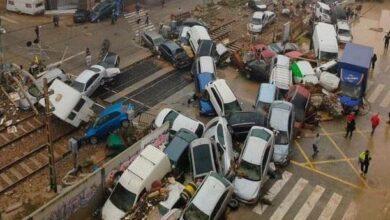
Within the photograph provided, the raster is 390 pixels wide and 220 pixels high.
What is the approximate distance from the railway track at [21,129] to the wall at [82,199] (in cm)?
707

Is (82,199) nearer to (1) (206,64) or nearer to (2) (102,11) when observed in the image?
(1) (206,64)

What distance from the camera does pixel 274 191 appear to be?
21.6m

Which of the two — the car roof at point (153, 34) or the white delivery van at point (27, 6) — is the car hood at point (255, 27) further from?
the white delivery van at point (27, 6)

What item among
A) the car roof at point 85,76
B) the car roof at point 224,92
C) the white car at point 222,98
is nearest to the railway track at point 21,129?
the car roof at point 85,76

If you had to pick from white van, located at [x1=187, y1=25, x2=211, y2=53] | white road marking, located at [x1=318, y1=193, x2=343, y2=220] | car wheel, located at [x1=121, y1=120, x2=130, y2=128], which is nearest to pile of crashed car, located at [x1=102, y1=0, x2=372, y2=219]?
white van, located at [x1=187, y1=25, x2=211, y2=53]

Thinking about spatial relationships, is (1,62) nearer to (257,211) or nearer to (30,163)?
(30,163)

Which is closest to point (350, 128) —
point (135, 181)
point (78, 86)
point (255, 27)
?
point (135, 181)

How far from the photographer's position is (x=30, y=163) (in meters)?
22.6

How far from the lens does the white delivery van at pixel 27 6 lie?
38844 millimetres

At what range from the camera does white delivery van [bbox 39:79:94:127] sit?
80.0 feet

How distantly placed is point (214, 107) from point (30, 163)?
34.0 ft

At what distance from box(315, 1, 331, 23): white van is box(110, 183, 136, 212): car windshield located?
28.3 m

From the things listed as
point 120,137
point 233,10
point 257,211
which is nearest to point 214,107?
point 120,137

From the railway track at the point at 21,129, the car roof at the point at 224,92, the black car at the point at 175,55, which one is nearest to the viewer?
the railway track at the point at 21,129
